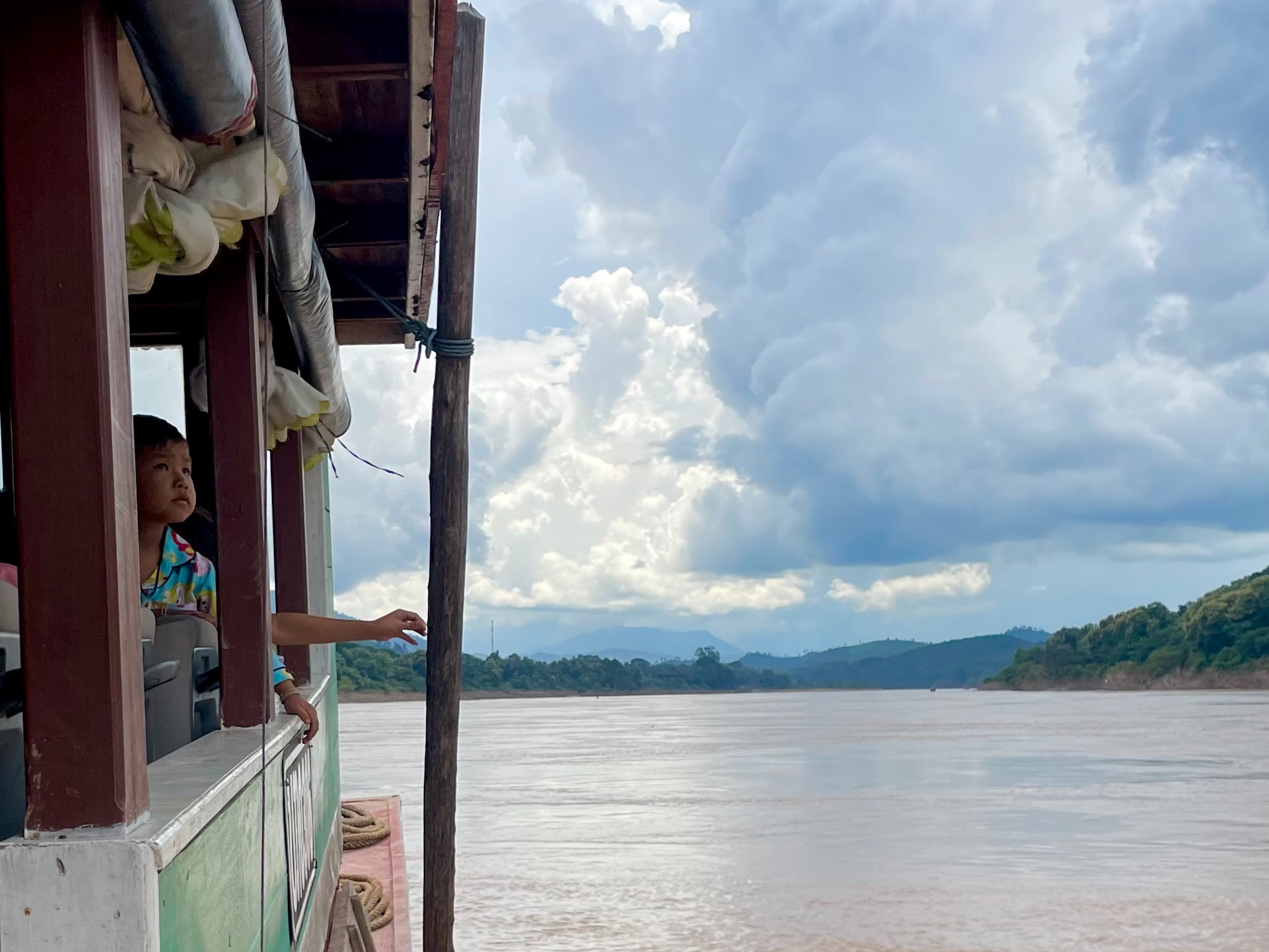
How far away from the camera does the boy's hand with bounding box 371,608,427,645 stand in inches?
138

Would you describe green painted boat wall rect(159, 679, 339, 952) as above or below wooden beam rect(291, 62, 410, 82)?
below

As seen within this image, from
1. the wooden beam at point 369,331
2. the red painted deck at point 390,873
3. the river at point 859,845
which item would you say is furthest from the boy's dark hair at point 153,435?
the river at point 859,845

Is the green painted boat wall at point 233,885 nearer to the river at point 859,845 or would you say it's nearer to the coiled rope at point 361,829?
the coiled rope at point 361,829

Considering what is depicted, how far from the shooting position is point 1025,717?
58.0 meters

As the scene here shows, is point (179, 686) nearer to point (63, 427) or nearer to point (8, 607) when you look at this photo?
point (8, 607)

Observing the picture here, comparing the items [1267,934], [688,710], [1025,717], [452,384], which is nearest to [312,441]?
[452,384]

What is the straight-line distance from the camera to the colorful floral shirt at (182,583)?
353cm

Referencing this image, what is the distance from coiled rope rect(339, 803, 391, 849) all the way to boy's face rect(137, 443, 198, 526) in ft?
18.3

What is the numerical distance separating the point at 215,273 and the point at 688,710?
8780 cm

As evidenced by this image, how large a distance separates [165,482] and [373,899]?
4686 millimetres

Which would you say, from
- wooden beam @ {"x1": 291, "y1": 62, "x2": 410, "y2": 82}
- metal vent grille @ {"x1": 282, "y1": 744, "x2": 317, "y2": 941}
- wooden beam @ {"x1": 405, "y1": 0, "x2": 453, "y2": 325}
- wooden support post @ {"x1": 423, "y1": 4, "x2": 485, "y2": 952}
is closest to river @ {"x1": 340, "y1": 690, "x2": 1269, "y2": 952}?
wooden support post @ {"x1": 423, "y1": 4, "x2": 485, "y2": 952}

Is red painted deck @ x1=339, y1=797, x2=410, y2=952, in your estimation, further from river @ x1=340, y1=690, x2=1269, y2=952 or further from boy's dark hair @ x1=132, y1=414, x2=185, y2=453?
boy's dark hair @ x1=132, y1=414, x2=185, y2=453

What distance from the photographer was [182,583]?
3629mm

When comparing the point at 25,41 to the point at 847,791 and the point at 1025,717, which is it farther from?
the point at 1025,717
